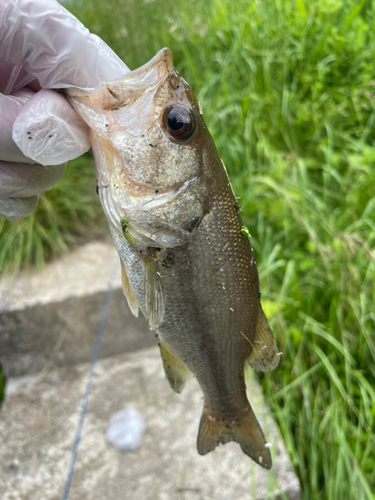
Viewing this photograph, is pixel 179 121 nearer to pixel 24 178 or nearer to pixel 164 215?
pixel 164 215

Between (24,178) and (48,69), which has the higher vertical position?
(48,69)

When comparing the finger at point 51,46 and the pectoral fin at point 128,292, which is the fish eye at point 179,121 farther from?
the pectoral fin at point 128,292

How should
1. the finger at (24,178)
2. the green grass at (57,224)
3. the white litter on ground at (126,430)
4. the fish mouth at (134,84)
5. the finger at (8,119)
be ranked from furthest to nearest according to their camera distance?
1. the green grass at (57,224)
2. the white litter on ground at (126,430)
3. the finger at (24,178)
4. the finger at (8,119)
5. the fish mouth at (134,84)

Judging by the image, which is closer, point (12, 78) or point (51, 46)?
point (51, 46)

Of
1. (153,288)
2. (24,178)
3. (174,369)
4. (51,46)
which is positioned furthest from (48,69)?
(174,369)

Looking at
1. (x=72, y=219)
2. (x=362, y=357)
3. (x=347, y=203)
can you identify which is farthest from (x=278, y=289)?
(x=72, y=219)

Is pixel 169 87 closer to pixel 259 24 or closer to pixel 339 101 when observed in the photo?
pixel 339 101

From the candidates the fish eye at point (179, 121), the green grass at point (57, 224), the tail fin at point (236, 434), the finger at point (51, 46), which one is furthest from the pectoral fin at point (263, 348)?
the green grass at point (57, 224)

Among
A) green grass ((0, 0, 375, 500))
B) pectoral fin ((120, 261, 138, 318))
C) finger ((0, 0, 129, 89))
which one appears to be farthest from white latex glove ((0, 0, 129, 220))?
green grass ((0, 0, 375, 500))
